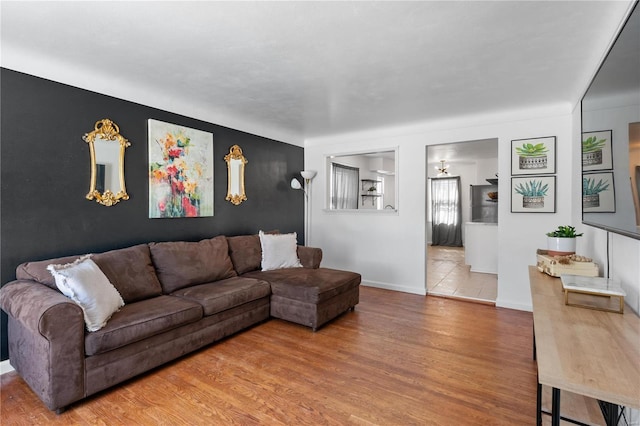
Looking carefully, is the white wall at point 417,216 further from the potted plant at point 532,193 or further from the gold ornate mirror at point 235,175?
the gold ornate mirror at point 235,175

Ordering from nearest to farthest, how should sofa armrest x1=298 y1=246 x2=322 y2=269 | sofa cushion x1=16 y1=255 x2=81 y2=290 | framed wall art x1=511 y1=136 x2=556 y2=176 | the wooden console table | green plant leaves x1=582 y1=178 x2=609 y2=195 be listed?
the wooden console table → green plant leaves x1=582 y1=178 x2=609 y2=195 → sofa cushion x1=16 y1=255 x2=81 y2=290 → framed wall art x1=511 y1=136 x2=556 y2=176 → sofa armrest x1=298 y1=246 x2=322 y2=269

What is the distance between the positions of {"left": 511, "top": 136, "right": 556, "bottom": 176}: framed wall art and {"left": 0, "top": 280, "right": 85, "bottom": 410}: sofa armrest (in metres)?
4.45

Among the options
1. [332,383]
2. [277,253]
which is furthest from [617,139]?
[277,253]

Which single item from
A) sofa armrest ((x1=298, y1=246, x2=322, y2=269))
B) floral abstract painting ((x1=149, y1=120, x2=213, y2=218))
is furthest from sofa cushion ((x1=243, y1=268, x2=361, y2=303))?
floral abstract painting ((x1=149, y1=120, x2=213, y2=218))

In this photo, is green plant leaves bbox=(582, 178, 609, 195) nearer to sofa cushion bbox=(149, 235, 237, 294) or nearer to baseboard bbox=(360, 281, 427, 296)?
baseboard bbox=(360, 281, 427, 296)

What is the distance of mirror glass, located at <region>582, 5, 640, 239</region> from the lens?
1.27 m

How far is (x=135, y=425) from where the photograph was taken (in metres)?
1.83

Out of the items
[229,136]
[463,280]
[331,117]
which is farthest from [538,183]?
[229,136]

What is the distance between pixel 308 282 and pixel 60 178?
7.76 ft

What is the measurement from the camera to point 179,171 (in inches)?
140

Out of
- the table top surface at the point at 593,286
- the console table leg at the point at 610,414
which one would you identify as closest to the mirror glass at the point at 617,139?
the table top surface at the point at 593,286

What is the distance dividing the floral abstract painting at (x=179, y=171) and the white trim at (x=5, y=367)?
1548mm

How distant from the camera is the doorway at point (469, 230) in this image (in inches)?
192

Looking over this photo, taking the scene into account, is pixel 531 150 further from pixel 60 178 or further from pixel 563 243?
pixel 60 178
